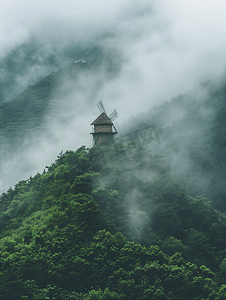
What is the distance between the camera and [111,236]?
848 inches

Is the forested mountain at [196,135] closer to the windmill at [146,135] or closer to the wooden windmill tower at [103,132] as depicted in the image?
the windmill at [146,135]

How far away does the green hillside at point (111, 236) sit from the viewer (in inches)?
738

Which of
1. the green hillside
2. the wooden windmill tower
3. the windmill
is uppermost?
the windmill

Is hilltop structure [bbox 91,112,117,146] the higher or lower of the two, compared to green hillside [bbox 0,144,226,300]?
higher

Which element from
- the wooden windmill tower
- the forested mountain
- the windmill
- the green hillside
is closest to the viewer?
the green hillside

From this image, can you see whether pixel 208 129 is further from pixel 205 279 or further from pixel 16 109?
pixel 16 109

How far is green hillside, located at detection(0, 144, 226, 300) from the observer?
1875 centimetres

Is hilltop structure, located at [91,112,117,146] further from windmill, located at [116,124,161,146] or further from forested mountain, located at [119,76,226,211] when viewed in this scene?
windmill, located at [116,124,161,146]

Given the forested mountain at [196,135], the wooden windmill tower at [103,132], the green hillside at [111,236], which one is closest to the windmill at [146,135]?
the forested mountain at [196,135]

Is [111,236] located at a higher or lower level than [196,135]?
lower

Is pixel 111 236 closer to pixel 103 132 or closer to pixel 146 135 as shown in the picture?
pixel 103 132

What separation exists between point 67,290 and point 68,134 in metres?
97.4

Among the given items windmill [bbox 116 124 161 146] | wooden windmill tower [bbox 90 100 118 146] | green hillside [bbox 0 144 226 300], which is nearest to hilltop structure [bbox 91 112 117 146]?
wooden windmill tower [bbox 90 100 118 146]

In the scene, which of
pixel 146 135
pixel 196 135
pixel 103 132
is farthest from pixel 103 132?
pixel 146 135
